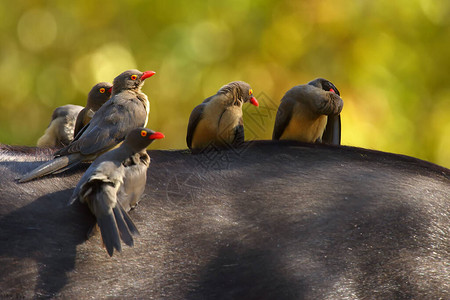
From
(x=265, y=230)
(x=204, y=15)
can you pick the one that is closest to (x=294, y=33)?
(x=204, y=15)

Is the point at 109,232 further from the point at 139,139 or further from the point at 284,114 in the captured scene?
the point at 284,114

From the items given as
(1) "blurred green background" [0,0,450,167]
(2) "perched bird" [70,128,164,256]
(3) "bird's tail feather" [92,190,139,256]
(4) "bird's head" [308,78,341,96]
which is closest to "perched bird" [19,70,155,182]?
(2) "perched bird" [70,128,164,256]

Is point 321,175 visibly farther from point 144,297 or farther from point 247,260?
point 144,297

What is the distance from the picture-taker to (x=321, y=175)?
188 cm

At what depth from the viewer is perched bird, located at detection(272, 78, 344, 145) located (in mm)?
2266

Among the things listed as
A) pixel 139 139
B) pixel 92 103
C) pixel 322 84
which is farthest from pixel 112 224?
pixel 322 84

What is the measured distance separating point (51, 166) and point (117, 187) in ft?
0.84

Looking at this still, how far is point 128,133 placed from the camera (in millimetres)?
1741

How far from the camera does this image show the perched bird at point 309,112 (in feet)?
7.43

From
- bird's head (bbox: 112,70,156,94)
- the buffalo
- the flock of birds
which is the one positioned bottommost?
the buffalo

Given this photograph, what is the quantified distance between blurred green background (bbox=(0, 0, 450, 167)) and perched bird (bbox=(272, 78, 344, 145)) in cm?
298

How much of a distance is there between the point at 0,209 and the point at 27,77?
13.7 ft

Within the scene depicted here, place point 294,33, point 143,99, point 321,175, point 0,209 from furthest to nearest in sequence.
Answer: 1. point 294,33
2. point 143,99
3. point 321,175
4. point 0,209

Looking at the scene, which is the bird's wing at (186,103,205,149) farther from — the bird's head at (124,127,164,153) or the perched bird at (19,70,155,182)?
the bird's head at (124,127,164,153)
